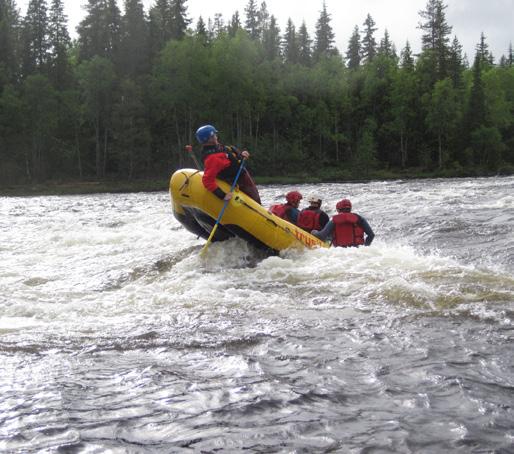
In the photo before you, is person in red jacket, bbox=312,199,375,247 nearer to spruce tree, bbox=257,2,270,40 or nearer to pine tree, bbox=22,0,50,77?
pine tree, bbox=22,0,50,77

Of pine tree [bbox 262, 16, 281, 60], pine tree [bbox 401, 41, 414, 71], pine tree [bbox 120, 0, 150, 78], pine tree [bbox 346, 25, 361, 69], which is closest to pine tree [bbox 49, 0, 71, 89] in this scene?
pine tree [bbox 120, 0, 150, 78]

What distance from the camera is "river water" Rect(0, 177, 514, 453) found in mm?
3219

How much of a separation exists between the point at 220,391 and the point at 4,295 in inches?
158

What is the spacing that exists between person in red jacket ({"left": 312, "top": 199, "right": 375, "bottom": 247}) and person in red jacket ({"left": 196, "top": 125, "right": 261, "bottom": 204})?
1597 mm

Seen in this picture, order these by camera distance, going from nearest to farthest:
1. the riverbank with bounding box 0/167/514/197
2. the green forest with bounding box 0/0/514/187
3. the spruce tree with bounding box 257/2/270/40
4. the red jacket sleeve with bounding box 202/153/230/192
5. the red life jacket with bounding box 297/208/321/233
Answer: the red jacket sleeve with bounding box 202/153/230/192, the red life jacket with bounding box 297/208/321/233, the riverbank with bounding box 0/167/514/197, the green forest with bounding box 0/0/514/187, the spruce tree with bounding box 257/2/270/40

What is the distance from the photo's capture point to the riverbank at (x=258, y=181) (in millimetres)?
39350

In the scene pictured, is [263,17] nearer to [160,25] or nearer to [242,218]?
[160,25]

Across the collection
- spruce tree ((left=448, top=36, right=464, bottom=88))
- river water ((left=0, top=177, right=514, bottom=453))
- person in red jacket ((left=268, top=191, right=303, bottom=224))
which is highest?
spruce tree ((left=448, top=36, right=464, bottom=88))

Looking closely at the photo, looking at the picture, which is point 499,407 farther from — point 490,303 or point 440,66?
point 440,66

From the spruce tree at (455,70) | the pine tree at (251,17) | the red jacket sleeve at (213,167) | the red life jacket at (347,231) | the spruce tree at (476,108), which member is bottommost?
the red life jacket at (347,231)

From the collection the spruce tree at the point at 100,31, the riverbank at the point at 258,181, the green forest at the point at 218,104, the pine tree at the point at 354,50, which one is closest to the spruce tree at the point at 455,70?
the green forest at the point at 218,104

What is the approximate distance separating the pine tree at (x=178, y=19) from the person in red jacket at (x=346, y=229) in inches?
2057

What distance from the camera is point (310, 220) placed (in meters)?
9.86

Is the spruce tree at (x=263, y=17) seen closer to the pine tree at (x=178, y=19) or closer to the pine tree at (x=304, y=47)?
the pine tree at (x=304, y=47)
